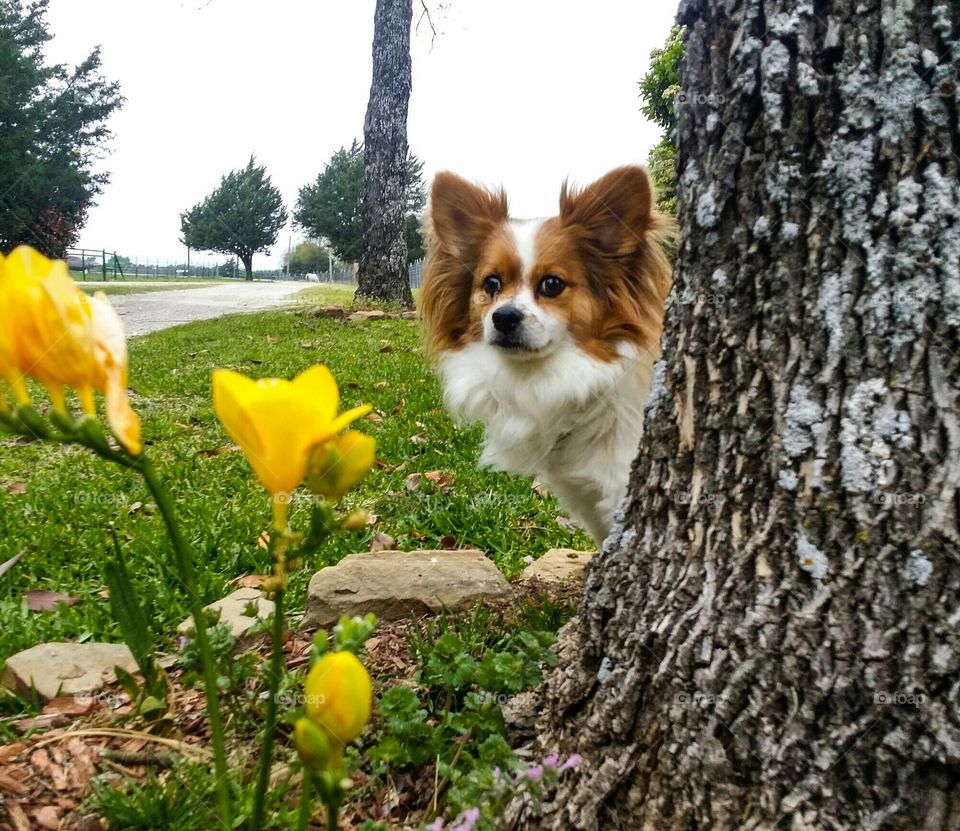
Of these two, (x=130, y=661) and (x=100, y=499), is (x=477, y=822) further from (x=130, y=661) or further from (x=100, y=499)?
(x=100, y=499)

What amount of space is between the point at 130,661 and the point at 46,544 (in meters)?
1.13

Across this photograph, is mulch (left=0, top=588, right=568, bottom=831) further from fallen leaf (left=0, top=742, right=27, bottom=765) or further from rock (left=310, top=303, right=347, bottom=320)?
rock (left=310, top=303, right=347, bottom=320)

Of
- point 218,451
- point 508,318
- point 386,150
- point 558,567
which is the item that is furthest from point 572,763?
point 386,150

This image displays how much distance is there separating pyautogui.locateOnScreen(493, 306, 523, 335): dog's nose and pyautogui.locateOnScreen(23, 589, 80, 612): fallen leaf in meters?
1.90

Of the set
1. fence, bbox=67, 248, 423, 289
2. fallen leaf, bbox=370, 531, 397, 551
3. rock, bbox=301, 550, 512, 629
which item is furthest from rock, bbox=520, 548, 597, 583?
fence, bbox=67, 248, 423, 289

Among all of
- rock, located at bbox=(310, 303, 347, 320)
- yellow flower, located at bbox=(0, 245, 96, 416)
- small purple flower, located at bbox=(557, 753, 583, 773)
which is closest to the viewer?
yellow flower, located at bbox=(0, 245, 96, 416)

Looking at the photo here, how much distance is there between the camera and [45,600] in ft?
8.30

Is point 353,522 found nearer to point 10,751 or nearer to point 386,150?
point 10,751

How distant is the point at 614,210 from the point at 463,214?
769 millimetres

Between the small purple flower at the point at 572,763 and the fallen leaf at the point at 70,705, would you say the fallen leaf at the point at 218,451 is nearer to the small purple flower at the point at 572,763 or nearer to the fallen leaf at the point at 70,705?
the fallen leaf at the point at 70,705

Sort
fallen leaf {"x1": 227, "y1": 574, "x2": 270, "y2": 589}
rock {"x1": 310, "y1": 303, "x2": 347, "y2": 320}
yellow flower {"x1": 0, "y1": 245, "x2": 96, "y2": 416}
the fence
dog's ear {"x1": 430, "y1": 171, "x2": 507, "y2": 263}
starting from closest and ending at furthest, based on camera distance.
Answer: yellow flower {"x1": 0, "y1": 245, "x2": 96, "y2": 416} < fallen leaf {"x1": 227, "y1": 574, "x2": 270, "y2": 589} < dog's ear {"x1": 430, "y1": 171, "x2": 507, "y2": 263} < rock {"x1": 310, "y1": 303, "x2": 347, "y2": 320} < the fence

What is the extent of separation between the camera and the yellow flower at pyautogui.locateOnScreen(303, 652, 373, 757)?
2.23ft

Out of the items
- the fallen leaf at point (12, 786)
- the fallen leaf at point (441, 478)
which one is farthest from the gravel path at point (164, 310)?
the fallen leaf at point (12, 786)

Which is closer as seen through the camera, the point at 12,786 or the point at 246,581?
the point at 12,786
